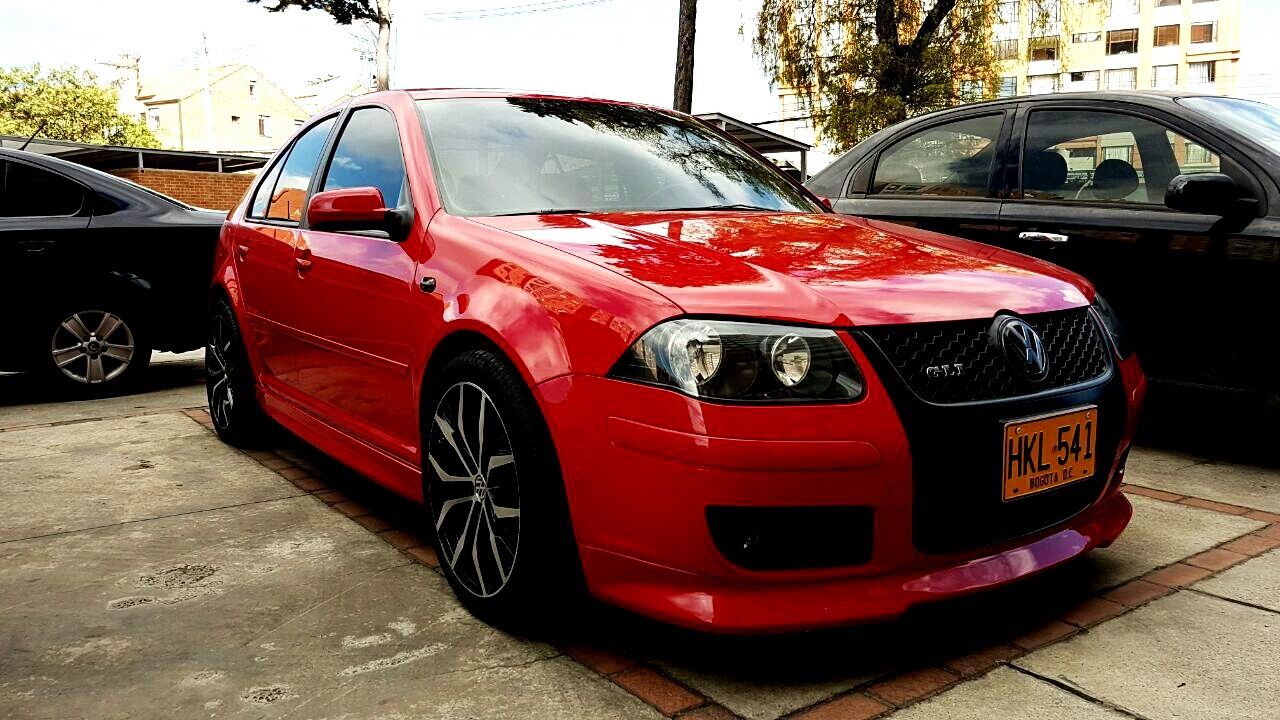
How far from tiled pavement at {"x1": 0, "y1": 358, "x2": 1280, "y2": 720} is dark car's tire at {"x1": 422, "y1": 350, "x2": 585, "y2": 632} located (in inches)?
5.0

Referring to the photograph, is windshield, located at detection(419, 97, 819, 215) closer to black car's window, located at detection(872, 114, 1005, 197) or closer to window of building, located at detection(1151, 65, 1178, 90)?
black car's window, located at detection(872, 114, 1005, 197)

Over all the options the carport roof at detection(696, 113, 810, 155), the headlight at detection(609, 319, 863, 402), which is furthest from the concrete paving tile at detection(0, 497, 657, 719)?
the carport roof at detection(696, 113, 810, 155)

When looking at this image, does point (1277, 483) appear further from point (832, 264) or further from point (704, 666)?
point (704, 666)

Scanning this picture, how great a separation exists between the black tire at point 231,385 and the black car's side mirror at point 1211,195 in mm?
3910

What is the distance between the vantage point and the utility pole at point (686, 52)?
18141 millimetres

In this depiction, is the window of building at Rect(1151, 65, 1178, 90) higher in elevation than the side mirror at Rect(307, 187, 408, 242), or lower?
higher

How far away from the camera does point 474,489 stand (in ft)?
9.29

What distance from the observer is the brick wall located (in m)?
29.3

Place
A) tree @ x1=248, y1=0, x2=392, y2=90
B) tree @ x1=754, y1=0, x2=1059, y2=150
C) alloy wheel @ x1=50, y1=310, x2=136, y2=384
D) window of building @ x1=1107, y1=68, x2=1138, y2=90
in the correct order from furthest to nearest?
window of building @ x1=1107, y1=68, x2=1138, y2=90
tree @ x1=248, y1=0, x2=392, y2=90
tree @ x1=754, y1=0, x2=1059, y2=150
alloy wheel @ x1=50, y1=310, x2=136, y2=384

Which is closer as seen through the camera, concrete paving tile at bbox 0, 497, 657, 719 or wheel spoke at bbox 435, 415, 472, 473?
concrete paving tile at bbox 0, 497, 657, 719

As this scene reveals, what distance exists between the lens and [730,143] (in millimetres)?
4176

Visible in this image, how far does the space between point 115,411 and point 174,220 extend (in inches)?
51.7

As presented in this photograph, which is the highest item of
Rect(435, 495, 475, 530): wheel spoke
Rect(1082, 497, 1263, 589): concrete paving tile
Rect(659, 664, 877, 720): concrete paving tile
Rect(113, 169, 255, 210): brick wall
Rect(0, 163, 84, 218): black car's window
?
Rect(113, 169, 255, 210): brick wall

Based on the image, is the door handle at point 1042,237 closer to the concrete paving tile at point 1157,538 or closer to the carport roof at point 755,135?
the concrete paving tile at point 1157,538
